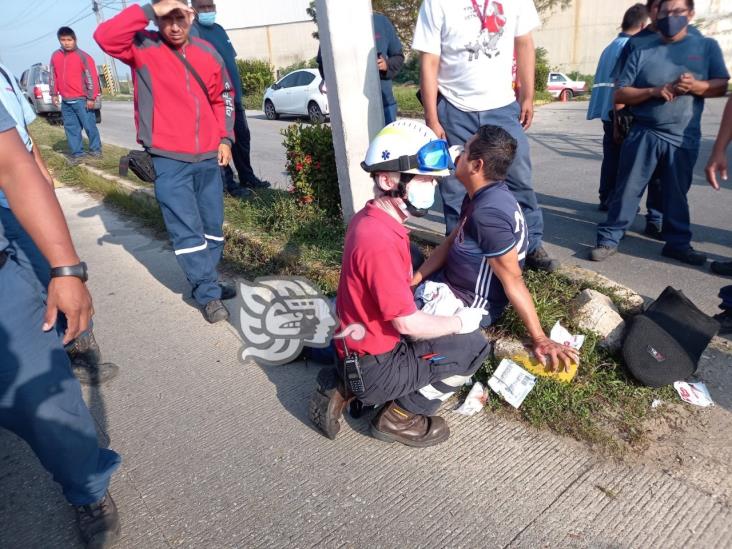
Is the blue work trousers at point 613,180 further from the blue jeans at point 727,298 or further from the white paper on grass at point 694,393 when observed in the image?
the white paper on grass at point 694,393

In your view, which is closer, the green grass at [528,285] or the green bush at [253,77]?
the green grass at [528,285]

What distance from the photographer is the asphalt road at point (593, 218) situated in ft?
12.9

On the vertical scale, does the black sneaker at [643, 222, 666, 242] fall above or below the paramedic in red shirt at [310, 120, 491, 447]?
below

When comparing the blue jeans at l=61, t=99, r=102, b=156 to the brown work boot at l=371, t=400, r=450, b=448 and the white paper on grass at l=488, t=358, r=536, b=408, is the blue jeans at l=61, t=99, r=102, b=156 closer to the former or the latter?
the brown work boot at l=371, t=400, r=450, b=448

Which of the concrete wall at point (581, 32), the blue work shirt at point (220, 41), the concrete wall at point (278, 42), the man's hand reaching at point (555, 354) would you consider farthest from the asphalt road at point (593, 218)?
the concrete wall at point (278, 42)

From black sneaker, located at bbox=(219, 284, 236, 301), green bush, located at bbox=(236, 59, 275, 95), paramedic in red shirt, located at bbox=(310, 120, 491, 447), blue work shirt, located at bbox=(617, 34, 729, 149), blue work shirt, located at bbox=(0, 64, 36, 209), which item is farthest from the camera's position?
green bush, located at bbox=(236, 59, 275, 95)

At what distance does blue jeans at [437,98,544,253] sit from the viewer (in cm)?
363

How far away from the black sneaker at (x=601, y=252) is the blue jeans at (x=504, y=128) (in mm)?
779

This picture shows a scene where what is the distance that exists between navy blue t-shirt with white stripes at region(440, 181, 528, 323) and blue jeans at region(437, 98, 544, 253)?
83 centimetres

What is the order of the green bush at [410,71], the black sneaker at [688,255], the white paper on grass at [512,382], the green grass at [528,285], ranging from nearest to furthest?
the green grass at [528,285]
the white paper on grass at [512,382]
the black sneaker at [688,255]
the green bush at [410,71]

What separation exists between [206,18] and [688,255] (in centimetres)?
504

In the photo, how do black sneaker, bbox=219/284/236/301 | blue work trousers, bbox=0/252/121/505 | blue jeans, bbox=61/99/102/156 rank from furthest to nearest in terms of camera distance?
blue jeans, bbox=61/99/102/156, black sneaker, bbox=219/284/236/301, blue work trousers, bbox=0/252/121/505

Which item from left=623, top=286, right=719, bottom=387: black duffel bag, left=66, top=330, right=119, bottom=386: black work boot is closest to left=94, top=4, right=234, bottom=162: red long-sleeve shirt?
left=66, top=330, right=119, bottom=386: black work boot

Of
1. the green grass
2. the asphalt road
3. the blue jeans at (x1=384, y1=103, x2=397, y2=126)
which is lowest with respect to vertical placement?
the asphalt road
